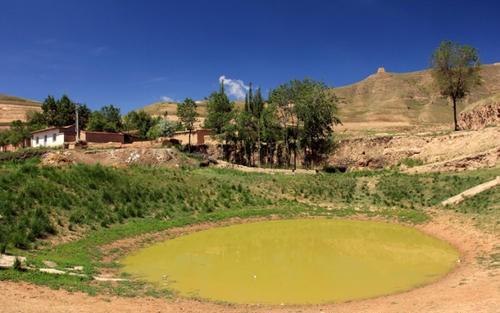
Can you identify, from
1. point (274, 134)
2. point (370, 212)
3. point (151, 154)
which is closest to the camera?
point (370, 212)

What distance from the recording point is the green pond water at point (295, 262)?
1422cm

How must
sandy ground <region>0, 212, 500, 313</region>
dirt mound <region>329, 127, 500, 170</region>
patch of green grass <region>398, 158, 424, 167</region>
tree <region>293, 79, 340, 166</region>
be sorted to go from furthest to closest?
tree <region>293, 79, 340, 166</region> → patch of green grass <region>398, 158, 424, 167</region> → dirt mound <region>329, 127, 500, 170</region> → sandy ground <region>0, 212, 500, 313</region>

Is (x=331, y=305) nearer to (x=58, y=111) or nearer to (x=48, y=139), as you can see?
(x=48, y=139)

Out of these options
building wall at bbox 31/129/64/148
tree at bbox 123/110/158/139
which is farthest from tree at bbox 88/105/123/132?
building wall at bbox 31/129/64/148

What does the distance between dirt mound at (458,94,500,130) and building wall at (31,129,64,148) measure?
169 ft

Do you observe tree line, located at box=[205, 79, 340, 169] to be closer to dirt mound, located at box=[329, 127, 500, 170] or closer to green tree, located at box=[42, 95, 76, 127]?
dirt mound, located at box=[329, 127, 500, 170]

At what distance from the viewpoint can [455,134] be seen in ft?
138

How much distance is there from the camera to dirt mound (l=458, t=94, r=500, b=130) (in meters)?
44.0

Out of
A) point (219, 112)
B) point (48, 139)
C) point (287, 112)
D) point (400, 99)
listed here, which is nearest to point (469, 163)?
point (287, 112)

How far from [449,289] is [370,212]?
16600 mm

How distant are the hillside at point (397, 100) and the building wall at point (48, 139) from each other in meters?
57.1

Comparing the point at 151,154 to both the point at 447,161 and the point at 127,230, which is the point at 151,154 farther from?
the point at 447,161

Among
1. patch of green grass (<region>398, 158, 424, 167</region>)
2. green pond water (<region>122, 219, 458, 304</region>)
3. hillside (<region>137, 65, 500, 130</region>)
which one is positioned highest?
hillside (<region>137, 65, 500, 130</region>)

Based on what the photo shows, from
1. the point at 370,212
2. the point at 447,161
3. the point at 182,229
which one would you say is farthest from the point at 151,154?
the point at 447,161
